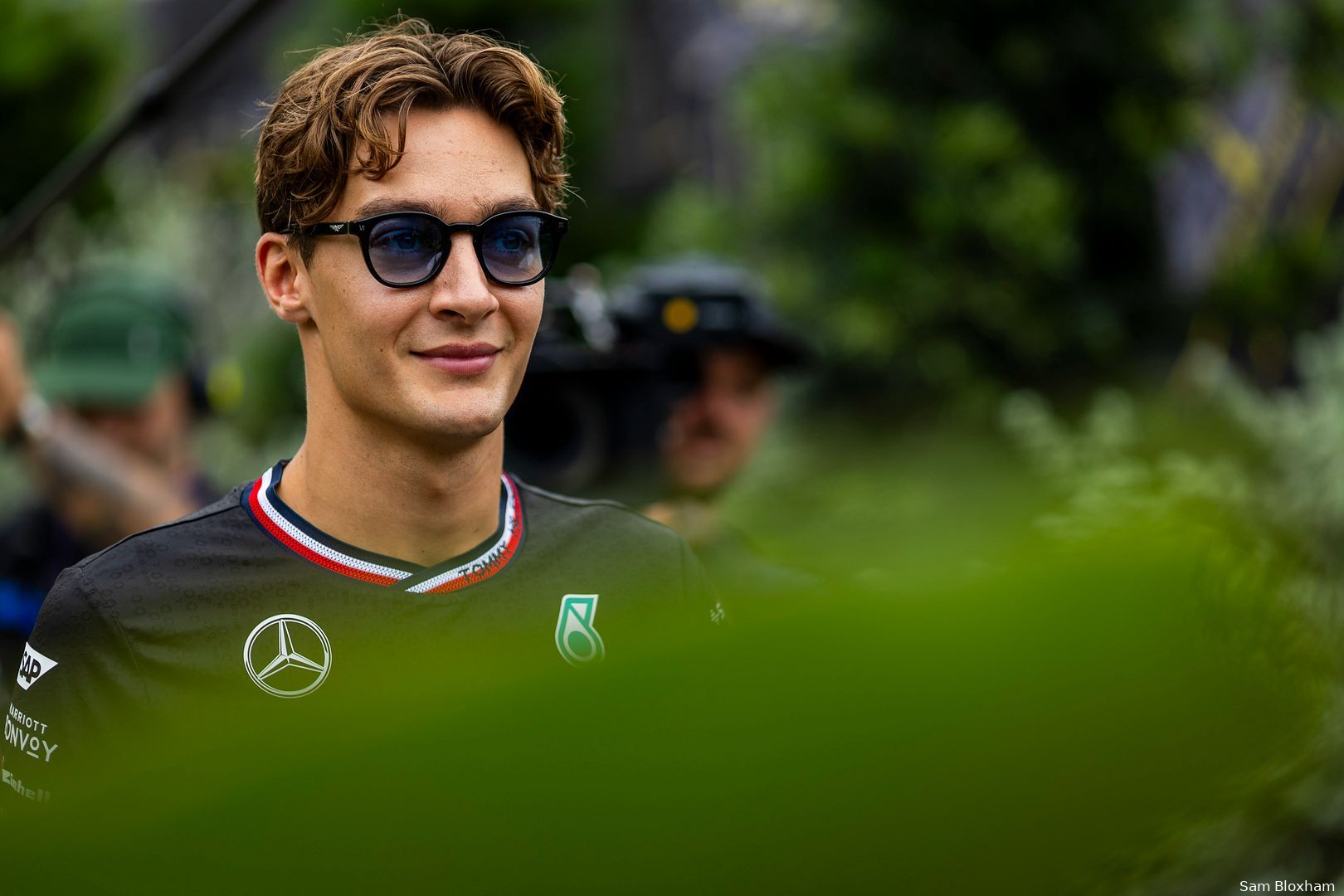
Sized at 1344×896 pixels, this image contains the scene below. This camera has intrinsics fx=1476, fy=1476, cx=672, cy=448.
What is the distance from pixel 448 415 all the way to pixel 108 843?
1.16 m

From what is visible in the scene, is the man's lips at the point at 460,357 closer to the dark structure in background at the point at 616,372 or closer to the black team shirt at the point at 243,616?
the black team shirt at the point at 243,616

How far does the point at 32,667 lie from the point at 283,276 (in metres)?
0.49

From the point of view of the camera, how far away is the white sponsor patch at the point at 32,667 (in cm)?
150

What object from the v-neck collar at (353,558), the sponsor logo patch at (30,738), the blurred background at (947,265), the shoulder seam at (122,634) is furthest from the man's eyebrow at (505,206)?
the blurred background at (947,265)

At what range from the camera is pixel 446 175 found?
1512 mm

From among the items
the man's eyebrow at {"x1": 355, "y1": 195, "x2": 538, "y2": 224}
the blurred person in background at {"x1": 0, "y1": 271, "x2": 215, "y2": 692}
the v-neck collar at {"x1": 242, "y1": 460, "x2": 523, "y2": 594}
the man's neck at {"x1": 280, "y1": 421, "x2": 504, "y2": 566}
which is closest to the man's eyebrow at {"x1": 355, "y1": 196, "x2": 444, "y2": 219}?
the man's eyebrow at {"x1": 355, "y1": 195, "x2": 538, "y2": 224}

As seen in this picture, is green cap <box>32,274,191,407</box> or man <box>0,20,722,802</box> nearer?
man <box>0,20,722,802</box>

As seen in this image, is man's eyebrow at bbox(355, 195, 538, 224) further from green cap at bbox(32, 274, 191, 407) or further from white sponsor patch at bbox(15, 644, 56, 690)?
green cap at bbox(32, 274, 191, 407)

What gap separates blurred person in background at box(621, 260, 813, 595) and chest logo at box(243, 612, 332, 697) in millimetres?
2475

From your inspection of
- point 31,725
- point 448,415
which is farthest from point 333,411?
point 31,725

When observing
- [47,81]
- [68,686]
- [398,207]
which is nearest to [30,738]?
[68,686]

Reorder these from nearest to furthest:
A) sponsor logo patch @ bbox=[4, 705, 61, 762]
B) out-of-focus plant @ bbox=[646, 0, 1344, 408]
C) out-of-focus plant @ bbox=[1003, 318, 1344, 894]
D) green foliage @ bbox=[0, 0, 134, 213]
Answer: sponsor logo patch @ bbox=[4, 705, 61, 762], out-of-focus plant @ bbox=[1003, 318, 1344, 894], out-of-focus plant @ bbox=[646, 0, 1344, 408], green foliage @ bbox=[0, 0, 134, 213]

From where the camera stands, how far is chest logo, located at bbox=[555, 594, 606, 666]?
5.09ft

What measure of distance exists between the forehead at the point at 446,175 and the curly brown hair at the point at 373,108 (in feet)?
0.04
